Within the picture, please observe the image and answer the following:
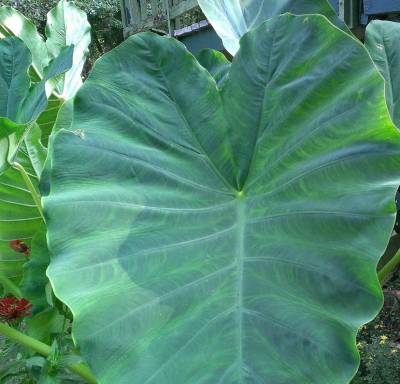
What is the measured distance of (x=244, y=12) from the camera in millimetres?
1406

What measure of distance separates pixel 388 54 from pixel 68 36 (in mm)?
817

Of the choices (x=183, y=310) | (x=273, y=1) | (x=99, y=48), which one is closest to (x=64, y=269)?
(x=183, y=310)

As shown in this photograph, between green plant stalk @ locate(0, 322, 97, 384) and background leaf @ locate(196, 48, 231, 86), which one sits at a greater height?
background leaf @ locate(196, 48, 231, 86)

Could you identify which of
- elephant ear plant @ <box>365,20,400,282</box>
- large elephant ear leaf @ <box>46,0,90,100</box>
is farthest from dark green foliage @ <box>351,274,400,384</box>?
large elephant ear leaf @ <box>46,0,90,100</box>

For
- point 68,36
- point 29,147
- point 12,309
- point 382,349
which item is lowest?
point 382,349

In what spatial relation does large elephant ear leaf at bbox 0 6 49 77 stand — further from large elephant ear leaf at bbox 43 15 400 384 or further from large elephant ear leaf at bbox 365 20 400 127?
large elephant ear leaf at bbox 365 20 400 127

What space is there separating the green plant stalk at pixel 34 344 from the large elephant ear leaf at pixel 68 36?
69cm

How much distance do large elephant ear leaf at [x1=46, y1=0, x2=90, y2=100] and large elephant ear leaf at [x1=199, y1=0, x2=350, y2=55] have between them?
1.24 feet

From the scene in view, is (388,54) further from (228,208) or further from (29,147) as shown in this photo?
(29,147)

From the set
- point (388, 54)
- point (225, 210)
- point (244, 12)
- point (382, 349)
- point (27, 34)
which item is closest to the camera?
point (225, 210)

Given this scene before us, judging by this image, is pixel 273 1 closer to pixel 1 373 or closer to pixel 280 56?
pixel 280 56

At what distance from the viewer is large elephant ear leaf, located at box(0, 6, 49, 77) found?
154cm

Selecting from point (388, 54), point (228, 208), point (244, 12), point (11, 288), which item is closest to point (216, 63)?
point (244, 12)

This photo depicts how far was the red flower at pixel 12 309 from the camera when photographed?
1086 mm
